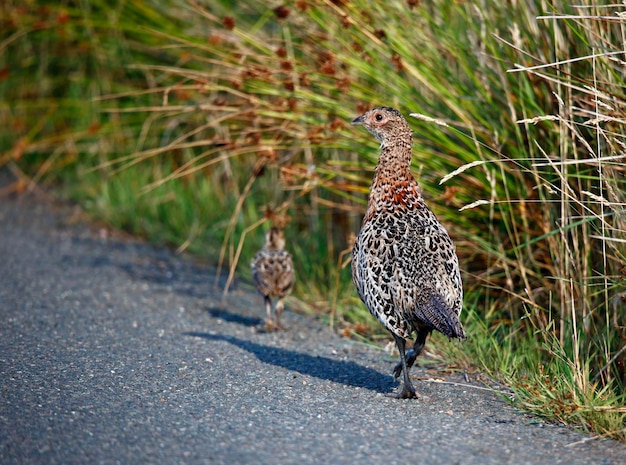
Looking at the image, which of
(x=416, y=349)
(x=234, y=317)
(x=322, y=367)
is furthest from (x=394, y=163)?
(x=234, y=317)

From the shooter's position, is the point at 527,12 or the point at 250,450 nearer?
the point at 250,450

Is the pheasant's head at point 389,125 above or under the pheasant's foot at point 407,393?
above

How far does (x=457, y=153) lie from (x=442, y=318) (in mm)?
1907

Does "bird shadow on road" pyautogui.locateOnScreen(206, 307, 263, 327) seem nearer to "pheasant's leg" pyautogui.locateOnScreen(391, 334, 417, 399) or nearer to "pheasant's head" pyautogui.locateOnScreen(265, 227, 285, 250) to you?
"pheasant's head" pyautogui.locateOnScreen(265, 227, 285, 250)

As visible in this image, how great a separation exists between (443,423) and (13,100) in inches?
294

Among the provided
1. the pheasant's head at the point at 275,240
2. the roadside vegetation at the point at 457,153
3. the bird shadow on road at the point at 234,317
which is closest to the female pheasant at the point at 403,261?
the roadside vegetation at the point at 457,153

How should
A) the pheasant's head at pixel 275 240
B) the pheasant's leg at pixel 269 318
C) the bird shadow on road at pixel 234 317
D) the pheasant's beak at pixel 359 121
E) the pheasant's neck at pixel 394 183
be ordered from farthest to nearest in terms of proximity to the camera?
the pheasant's head at pixel 275 240 → the bird shadow on road at pixel 234 317 → the pheasant's leg at pixel 269 318 → the pheasant's beak at pixel 359 121 → the pheasant's neck at pixel 394 183

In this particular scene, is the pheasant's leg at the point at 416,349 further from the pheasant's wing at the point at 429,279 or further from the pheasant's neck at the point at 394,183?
the pheasant's neck at the point at 394,183

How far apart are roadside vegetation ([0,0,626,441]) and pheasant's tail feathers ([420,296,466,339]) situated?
1.56ft

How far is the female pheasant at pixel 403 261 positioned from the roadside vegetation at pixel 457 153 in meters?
0.33

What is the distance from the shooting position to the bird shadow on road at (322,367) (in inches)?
219

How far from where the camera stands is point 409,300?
16.7ft

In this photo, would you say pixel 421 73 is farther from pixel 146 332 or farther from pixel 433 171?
pixel 146 332

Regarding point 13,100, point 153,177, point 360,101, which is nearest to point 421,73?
point 360,101
